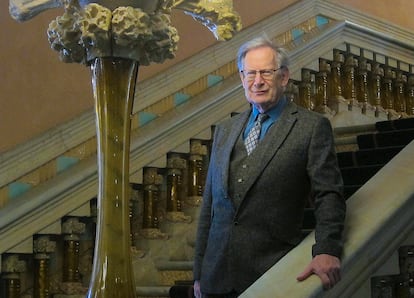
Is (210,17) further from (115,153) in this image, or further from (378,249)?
(378,249)

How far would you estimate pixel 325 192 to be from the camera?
2100mm

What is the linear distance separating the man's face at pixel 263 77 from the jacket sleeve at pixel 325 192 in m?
0.16

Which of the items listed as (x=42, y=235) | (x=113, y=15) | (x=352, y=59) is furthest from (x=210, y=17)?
(x=352, y=59)

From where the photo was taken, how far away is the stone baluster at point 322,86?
533 centimetres

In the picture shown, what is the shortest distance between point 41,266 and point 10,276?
0.48 ft

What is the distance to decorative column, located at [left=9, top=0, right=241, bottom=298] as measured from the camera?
5.87 ft

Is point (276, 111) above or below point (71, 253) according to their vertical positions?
above

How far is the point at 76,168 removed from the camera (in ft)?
13.0

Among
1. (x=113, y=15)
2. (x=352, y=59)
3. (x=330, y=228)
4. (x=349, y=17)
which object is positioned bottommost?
(x=330, y=228)

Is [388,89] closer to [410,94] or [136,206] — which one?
[410,94]

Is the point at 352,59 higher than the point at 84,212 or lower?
higher

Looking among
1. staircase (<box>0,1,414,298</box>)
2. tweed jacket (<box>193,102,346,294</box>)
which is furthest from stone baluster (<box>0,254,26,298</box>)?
tweed jacket (<box>193,102,346,294</box>)

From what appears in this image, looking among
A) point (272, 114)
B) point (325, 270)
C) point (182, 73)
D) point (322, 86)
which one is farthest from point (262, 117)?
point (322, 86)

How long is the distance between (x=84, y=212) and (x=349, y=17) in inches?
123
